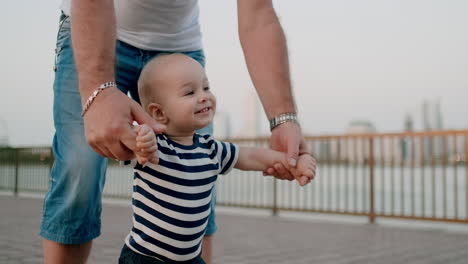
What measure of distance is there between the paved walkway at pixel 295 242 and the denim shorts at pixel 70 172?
2673 millimetres

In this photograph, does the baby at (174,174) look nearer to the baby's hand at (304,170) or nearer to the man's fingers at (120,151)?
the baby's hand at (304,170)

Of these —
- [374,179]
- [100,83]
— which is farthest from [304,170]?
[374,179]

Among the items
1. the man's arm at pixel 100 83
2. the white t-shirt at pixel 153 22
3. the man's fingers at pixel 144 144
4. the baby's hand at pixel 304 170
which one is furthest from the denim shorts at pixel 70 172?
the baby's hand at pixel 304 170

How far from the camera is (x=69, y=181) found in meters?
1.92

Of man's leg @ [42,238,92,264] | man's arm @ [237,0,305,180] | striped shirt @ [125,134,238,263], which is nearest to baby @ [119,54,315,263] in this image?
striped shirt @ [125,134,238,263]

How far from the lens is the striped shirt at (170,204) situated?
5.79 feet

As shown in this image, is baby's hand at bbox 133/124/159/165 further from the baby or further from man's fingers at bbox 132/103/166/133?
the baby

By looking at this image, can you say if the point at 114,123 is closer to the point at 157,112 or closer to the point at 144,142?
the point at 144,142

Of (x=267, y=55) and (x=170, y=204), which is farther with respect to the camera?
(x=267, y=55)

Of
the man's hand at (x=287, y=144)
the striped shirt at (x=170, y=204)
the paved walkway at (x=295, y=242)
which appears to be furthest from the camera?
the paved walkway at (x=295, y=242)

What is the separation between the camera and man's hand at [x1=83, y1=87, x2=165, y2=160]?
1.37 meters

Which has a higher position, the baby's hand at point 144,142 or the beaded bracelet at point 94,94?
the beaded bracelet at point 94,94

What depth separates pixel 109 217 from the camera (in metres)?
8.58

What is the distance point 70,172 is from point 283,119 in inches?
29.8
